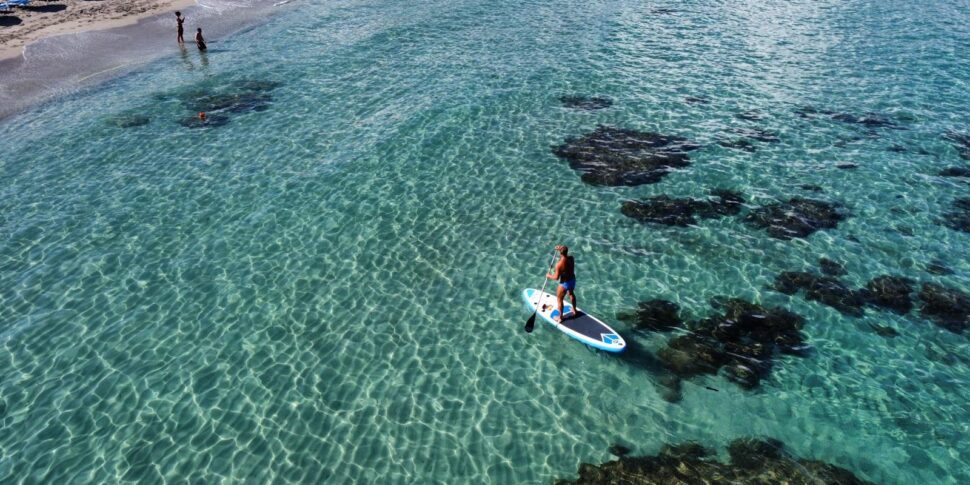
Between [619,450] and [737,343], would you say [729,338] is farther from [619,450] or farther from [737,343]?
[619,450]

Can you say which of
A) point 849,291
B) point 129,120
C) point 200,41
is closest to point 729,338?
point 849,291

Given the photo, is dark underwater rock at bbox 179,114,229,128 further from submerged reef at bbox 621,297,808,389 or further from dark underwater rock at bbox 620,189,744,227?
submerged reef at bbox 621,297,808,389

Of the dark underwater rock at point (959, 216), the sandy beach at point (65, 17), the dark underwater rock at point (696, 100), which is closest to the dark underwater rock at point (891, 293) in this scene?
the dark underwater rock at point (959, 216)

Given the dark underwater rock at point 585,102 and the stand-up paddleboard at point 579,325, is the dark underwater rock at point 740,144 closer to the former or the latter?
the dark underwater rock at point 585,102

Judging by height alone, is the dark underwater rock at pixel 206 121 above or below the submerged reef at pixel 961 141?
below

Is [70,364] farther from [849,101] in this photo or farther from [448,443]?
[849,101]

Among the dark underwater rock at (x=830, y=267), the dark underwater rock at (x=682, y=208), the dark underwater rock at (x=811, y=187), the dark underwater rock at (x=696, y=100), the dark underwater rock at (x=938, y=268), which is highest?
the dark underwater rock at (x=696, y=100)
